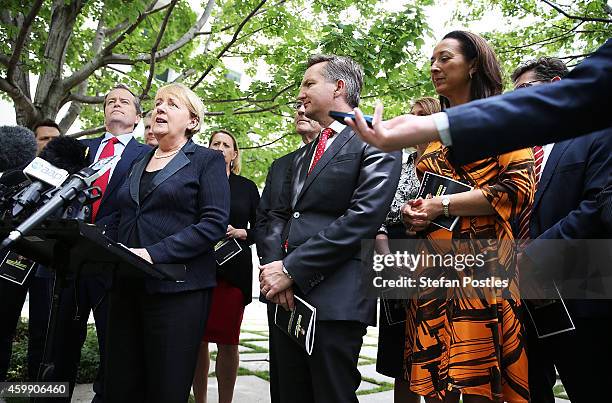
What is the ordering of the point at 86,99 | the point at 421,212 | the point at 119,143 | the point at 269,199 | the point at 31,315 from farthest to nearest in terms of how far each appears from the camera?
the point at 86,99
the point at 31,315
the point at 119,143
the point at 269,199
the point at 421,212

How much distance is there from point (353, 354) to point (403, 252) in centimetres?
60

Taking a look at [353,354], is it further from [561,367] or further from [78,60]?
[78,60]

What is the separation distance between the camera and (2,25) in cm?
682

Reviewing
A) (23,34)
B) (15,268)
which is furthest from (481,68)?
(23,34)

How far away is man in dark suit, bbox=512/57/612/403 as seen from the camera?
266 cm

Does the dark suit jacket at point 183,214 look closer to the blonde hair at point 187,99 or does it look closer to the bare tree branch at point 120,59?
the blonde hair at point 187,99

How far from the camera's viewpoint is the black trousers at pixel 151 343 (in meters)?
3.19

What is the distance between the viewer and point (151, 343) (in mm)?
3211

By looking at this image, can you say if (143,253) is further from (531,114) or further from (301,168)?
(531,114)

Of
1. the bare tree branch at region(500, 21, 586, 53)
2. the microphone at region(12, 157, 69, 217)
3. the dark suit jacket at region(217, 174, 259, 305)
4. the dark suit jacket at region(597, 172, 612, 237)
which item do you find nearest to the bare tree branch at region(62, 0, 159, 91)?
the dark suit jacket at region(217, 174, 259, 305)

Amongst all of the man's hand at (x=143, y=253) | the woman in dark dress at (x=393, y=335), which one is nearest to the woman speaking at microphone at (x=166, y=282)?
the man's hand at (x=143, y=253)

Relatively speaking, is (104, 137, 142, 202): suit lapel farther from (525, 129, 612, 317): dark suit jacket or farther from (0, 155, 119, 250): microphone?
(525, 129, 612, 317): dark suit jacket

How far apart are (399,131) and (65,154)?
7.01 feet

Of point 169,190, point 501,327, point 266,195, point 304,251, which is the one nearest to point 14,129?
point 169,190
